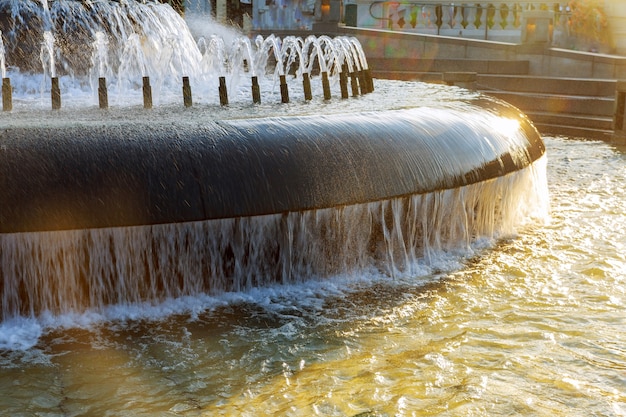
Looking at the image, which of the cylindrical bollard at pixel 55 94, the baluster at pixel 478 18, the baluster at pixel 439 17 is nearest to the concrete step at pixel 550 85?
the baluster at pixel 439 17

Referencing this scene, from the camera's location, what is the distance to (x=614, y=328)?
5.50 m

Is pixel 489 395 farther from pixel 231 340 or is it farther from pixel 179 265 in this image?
pixel 179 265

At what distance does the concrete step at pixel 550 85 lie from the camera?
1764 centimetres

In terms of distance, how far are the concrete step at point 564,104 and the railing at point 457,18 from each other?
1309 cm

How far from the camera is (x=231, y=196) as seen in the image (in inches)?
218

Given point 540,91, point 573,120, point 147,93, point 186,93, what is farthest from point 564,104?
point 147,93

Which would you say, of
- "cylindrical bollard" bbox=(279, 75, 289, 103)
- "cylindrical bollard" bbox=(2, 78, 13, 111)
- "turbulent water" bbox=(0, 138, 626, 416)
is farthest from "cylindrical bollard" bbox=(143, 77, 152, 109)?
"turbulent water" bbox=(0, 138, 626, 416)

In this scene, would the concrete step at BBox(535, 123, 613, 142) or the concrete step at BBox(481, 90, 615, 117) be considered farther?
the concrete step at BBox(481, 90, 615, 117)

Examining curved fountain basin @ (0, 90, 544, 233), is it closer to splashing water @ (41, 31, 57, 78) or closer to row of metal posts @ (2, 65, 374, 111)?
row of metal posts @ (2, 65, 374, 111)

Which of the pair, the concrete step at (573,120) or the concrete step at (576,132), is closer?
the concrete step at (576,132)

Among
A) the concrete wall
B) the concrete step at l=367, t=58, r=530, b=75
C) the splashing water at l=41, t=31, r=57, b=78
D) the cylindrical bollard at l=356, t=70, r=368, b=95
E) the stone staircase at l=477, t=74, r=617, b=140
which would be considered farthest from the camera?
the concrete wall

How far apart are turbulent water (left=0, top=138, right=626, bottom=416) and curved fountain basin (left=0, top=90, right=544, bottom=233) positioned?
71 centimetres

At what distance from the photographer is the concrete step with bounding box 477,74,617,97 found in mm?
17641

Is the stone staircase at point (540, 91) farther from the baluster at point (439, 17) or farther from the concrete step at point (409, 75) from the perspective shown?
the baluster at point (439, 17)
